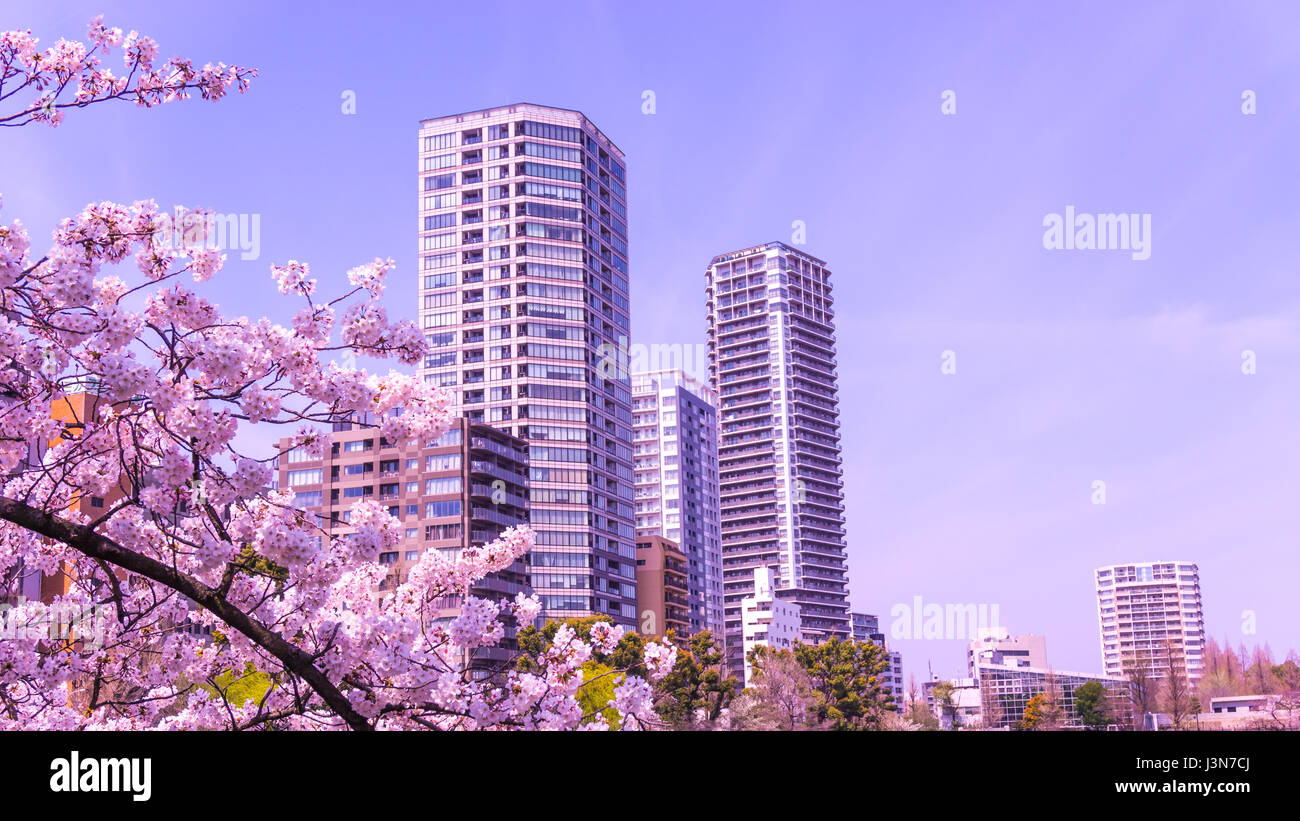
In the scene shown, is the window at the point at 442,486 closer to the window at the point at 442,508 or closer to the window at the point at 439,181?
the window at the point at 442,508

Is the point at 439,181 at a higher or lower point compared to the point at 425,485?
higher

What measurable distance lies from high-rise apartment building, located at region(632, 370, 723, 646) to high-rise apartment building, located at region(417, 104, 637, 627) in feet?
182

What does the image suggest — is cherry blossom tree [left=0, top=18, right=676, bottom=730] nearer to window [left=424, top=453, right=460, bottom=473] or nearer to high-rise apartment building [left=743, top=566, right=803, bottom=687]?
window [left=424, top=453, right=460, bottom=473]

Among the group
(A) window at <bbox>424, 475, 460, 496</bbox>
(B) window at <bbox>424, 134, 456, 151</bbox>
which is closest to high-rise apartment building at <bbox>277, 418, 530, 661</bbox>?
(A) window at <bbox>424, 475, 460, 496</bbox>

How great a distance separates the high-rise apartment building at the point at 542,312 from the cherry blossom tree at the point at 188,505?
107151mm

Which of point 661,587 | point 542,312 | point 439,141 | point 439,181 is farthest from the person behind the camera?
point 661,587

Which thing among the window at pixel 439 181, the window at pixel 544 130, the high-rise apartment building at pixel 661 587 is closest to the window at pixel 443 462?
the high-rise apartment building at pixel 661 587

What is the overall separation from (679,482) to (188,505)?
181 metres

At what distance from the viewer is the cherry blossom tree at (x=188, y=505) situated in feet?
26.9

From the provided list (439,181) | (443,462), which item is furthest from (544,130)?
(443,462)

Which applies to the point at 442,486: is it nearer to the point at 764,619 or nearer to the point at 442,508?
the point at 442,508

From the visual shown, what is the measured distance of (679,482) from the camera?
189125 mm
